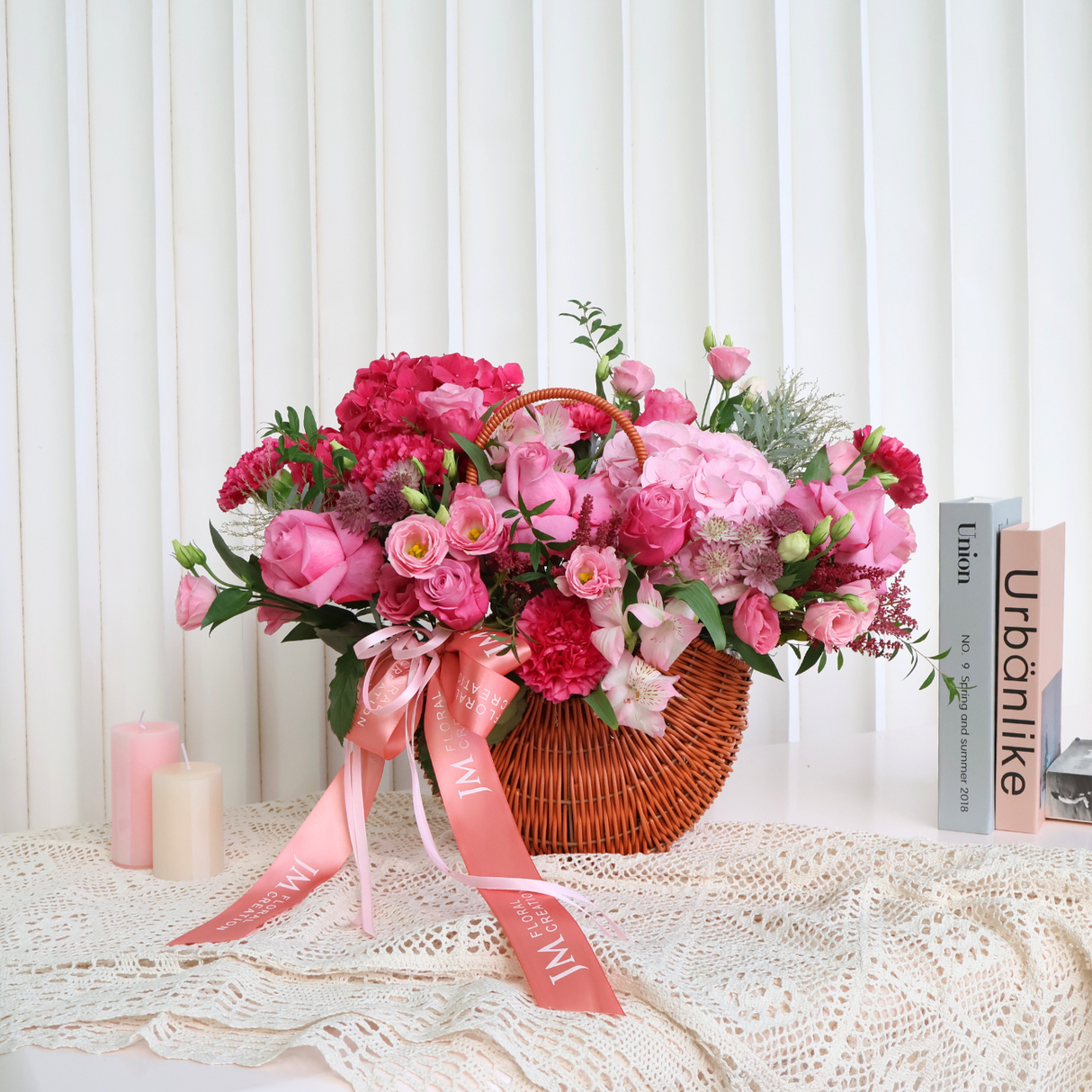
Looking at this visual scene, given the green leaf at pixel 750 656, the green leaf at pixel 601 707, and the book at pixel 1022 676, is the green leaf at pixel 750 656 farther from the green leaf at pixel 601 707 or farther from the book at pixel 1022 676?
the book at pixel 1022 676

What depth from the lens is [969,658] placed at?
855 mm

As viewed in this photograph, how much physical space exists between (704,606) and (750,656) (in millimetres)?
88

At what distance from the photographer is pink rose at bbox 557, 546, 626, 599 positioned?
0.64 metres

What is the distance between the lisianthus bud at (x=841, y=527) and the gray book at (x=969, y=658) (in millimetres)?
238

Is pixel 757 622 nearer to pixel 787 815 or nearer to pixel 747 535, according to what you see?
pixel 747 535

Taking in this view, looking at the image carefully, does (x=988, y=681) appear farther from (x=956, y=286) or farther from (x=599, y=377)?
(x=956, y=286)

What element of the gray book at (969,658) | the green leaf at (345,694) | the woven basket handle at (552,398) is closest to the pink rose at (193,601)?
the green leaf at (345,694)

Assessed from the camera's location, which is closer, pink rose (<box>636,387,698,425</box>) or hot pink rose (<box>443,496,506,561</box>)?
hot pink rose (<box>443,496,506,561</box>)

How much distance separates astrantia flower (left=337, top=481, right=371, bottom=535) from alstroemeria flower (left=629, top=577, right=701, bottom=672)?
193 mm

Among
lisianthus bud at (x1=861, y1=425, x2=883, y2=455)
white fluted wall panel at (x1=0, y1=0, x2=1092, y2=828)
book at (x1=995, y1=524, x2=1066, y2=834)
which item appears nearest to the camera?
lisianthus bud at (x1=861, y1=425, x2=883, y2=455)


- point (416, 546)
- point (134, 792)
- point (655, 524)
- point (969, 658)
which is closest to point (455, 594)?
point (416, 546)

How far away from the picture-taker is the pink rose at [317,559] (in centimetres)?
65

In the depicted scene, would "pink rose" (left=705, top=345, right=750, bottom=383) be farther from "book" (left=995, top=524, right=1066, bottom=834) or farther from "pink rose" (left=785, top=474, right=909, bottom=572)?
"book" (left=995, top=524, right=1066, bottom=834)

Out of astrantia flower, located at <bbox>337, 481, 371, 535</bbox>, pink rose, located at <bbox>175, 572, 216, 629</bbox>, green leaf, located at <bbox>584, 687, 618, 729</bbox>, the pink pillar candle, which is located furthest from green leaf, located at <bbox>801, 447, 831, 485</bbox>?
the pink pillar candle
